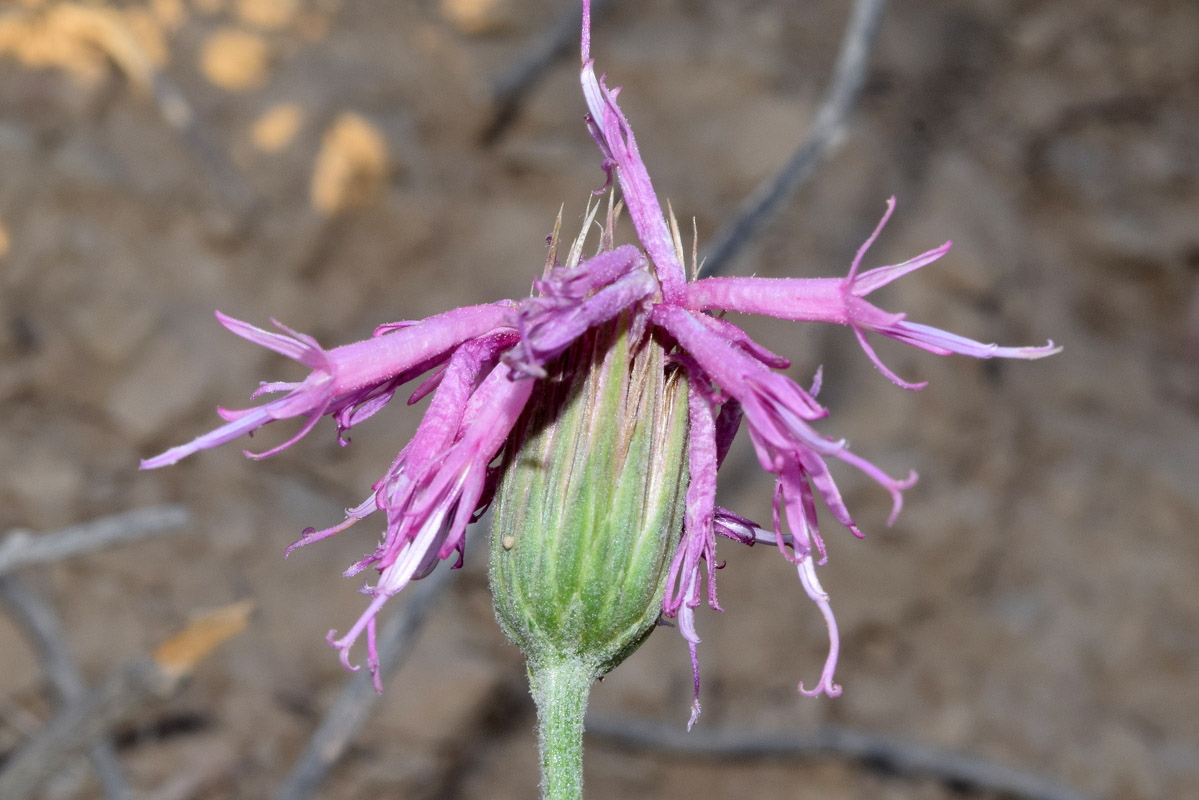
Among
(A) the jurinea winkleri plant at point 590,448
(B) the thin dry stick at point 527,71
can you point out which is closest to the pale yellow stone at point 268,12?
(B) the thin dry stick at point 527,71

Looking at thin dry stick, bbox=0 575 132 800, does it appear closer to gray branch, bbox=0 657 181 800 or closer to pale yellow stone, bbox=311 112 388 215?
gray branch, bbox=0 657 181 800

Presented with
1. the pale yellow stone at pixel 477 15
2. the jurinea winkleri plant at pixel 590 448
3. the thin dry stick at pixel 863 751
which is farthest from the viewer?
the pale yellow stone at pixel 477 15

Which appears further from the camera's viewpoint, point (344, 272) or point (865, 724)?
point (865, 724)

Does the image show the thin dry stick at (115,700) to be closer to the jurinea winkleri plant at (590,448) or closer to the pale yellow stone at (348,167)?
the jurinea winkleri plant at (590,448)

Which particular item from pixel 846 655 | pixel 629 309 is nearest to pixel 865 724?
pixel 846 655

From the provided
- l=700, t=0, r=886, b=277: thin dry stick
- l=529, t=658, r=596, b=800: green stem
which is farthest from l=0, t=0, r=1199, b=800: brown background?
l=529, t=658, r=596, b=800: green stem

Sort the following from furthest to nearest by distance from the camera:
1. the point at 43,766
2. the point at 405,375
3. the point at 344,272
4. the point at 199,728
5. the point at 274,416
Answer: the point at 344,272
the point at 199,728
the point at 43,766
the point at 405,375
the point at 274,416

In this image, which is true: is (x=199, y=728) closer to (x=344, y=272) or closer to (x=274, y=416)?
(x=344, y=272)
